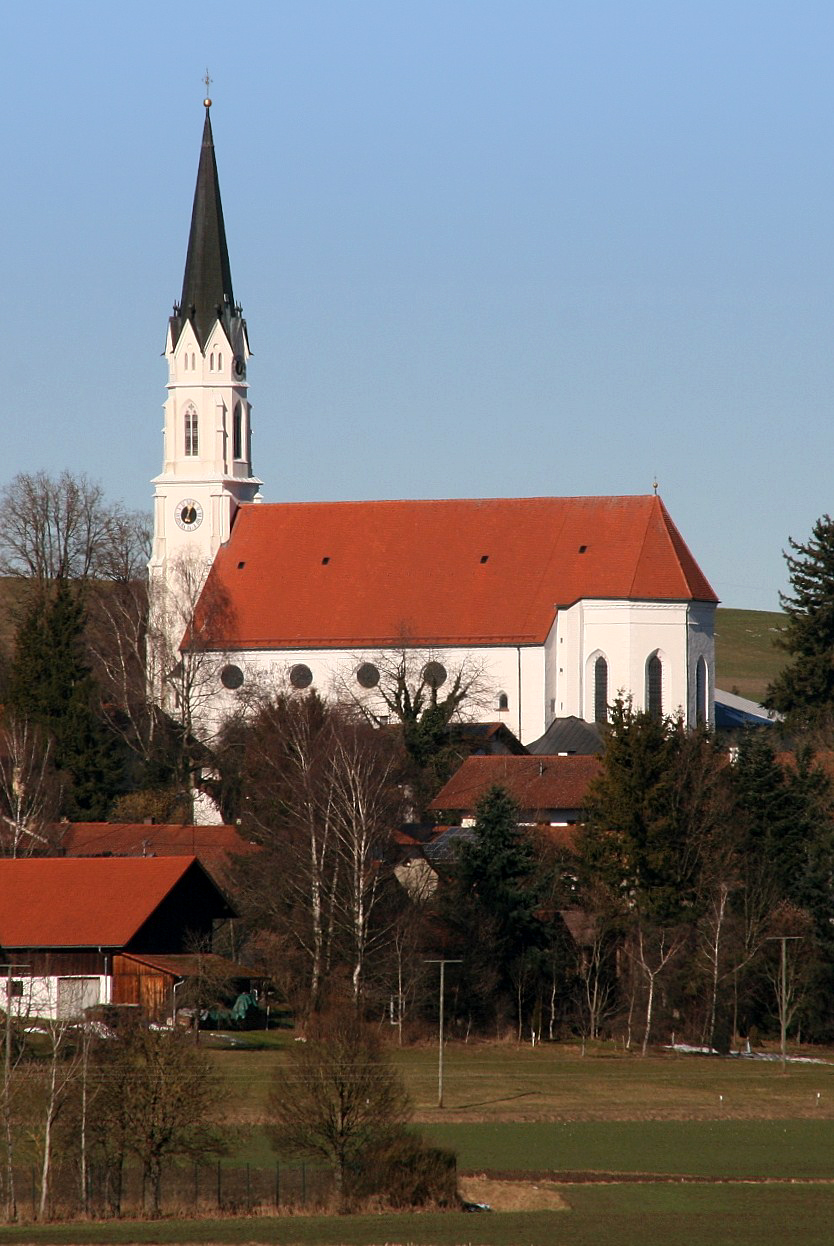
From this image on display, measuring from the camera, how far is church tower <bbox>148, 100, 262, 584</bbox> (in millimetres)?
82812

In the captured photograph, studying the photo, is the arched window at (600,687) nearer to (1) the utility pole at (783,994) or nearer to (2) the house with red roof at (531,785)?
(2) the house with red roof at (531,785)

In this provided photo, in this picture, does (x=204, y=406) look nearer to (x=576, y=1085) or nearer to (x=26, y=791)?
(x=26, y=791)

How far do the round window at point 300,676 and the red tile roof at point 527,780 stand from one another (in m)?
10.0

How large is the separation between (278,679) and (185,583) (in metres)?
4.90

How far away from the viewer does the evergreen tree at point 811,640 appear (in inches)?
3302

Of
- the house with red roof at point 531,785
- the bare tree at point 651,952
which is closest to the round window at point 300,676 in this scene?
the house with red roof at point 531,785

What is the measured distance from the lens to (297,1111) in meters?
36.2

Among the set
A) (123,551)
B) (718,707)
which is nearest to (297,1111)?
(718,707)

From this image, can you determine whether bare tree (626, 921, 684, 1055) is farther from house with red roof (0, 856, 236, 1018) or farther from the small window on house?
the small window on house

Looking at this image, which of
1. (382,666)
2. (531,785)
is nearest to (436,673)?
(382,666)

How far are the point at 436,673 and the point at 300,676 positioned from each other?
5044 mm

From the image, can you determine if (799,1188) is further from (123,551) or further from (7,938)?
(123,551)

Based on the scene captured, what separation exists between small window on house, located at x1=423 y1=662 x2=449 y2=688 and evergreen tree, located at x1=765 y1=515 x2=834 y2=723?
1249 cm

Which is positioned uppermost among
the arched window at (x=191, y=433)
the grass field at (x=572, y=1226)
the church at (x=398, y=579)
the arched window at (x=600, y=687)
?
the arched window at (x=191, y=433)
